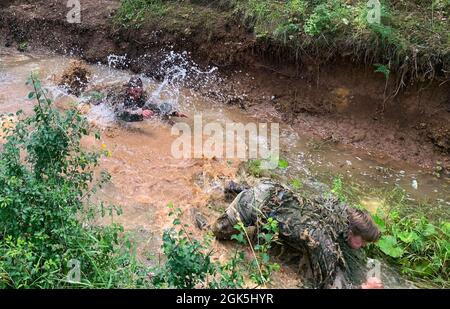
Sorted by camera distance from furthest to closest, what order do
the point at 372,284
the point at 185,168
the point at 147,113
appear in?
the point at 147,113, the point at 185,168, the point at 372,284

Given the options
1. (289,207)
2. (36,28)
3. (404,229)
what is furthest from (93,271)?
(36,28)

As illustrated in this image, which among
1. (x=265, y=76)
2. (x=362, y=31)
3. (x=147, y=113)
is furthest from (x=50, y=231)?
(x=362, y=31)

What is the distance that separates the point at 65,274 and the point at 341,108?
4.87 m

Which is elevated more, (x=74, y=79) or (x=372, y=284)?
(x=74, y=79)

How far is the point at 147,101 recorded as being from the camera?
277 inches

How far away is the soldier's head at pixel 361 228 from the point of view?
12.7ft

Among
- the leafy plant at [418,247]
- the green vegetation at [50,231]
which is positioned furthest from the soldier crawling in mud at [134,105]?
the leafy plant at [418,247]

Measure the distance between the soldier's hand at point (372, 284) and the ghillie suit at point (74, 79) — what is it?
5261 mm

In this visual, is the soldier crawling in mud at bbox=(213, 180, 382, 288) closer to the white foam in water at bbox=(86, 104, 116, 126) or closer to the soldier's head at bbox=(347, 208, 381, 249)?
the soldier's head at bbox=(347, 208, 381, 249)

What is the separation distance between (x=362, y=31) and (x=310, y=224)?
3.58m

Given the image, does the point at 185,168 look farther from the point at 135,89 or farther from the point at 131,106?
the point at 135,89

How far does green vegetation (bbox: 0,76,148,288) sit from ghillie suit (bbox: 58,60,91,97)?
383 centimetres

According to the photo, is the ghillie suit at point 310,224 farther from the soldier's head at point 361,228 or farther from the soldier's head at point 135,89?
the soldier's head at point 135,89

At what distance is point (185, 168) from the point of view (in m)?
5.77
